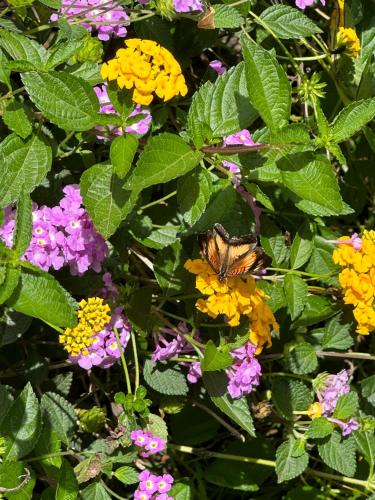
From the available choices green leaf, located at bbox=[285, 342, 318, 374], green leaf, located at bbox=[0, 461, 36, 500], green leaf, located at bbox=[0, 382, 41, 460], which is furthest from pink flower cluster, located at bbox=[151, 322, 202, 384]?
green leaf, located at bbox=[0, 461, 36, 500]

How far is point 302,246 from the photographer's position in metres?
2.49

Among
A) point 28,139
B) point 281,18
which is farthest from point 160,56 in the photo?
point 281,18

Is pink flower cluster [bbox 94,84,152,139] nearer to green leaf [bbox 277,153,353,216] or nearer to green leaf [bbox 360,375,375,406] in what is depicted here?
green leaf [bbox 277,153,353,216]

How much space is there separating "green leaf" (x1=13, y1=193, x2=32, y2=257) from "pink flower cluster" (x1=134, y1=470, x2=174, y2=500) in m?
0.84

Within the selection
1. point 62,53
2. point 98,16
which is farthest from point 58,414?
point 98,16

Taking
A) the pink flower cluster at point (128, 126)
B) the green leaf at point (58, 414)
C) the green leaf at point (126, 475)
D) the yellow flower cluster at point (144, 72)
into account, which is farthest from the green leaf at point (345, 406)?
the yellow flower cluster at point (144, 72)

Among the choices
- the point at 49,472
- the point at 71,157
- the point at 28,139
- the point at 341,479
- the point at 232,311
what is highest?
the point at 28,139

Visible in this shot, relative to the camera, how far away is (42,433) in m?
2.22

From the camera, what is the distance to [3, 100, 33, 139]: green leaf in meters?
2.05

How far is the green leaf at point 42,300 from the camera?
1.84 meters

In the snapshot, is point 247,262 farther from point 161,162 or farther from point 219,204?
point 161,162

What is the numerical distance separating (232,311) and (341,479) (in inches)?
41.2

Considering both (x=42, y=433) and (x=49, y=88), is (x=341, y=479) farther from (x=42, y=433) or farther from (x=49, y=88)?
(x=49, y=88)

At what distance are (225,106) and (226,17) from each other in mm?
339
